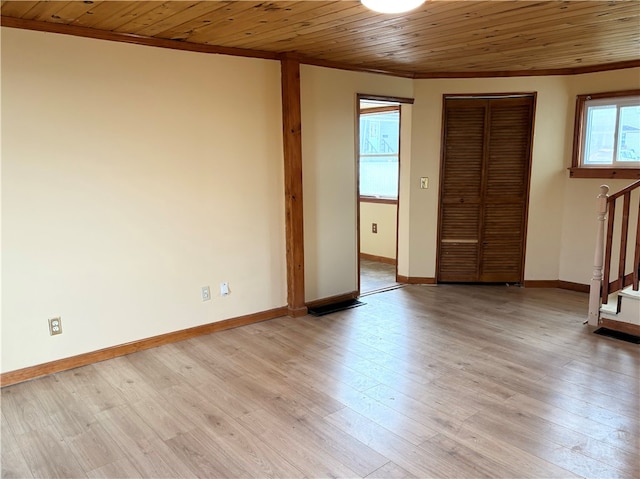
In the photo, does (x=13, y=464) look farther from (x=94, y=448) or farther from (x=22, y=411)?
(x=22, y=411)

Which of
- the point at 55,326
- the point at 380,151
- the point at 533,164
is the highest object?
the point at 380,151

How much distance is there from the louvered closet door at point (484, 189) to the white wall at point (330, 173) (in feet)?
3.36

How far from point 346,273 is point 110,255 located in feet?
7.56

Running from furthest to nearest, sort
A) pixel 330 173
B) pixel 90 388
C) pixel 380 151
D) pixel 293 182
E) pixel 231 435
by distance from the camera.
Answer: pixel 380 151
pixel 330 173
pixel 293 182
pixel 90 388
pixel 231 435

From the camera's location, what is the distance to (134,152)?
339 centimetres

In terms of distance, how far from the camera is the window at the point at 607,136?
4.57 meters

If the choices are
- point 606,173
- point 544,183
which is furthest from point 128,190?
point 606,173

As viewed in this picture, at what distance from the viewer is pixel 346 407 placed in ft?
9.05

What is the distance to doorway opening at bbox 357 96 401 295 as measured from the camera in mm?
6453

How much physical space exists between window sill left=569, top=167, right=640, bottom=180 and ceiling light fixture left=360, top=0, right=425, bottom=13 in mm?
3231

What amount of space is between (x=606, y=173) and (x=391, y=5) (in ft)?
11.2

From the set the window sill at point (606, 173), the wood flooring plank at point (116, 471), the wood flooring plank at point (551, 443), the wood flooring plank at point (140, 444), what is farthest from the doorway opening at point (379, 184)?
the wood flooring plank at point (116, 471)

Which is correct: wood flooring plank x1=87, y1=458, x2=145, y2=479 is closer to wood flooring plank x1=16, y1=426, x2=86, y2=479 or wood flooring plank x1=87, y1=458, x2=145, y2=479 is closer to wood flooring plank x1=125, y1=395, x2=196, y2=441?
wood flooring plank x1=16, y1=426, x2=86, y2=479

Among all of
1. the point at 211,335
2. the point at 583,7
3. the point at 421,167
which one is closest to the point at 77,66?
the point at 211,335
